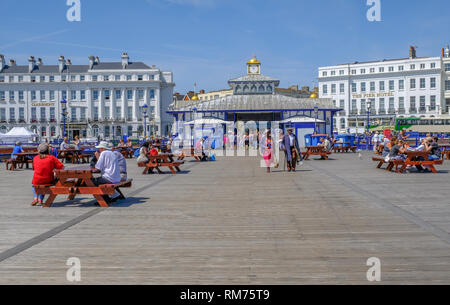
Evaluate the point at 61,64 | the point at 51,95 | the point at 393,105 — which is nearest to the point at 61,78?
the point at 61,64

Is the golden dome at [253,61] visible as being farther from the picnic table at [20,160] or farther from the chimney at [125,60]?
the chimney at [125,60]

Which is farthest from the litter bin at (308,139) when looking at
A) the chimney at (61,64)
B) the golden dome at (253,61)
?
the chimney at (61,64)

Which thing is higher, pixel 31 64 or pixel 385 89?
pixel 31 64

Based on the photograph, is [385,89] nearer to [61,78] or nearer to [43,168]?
[61,78]

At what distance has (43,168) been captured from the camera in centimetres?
861

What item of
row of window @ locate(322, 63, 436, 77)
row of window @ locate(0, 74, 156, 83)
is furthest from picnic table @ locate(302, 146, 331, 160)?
row of window @ locate(0, 74, 156, 83)

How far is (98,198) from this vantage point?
28.1 ft

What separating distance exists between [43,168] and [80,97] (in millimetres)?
76303

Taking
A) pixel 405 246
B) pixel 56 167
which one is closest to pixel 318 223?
pixel 405 246

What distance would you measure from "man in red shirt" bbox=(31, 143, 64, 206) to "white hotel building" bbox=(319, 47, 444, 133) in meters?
70.8

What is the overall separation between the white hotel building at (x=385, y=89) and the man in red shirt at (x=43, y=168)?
70798 millimetres

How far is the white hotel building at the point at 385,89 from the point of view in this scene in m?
75.8

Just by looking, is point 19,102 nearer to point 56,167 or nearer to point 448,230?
point 56,167
